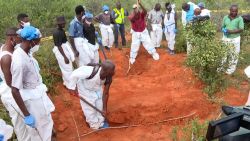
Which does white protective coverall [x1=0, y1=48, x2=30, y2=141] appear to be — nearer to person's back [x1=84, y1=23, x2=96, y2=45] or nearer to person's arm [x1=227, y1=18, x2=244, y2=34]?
person's back [x1=84, y1=23, x2=96, y2=45]

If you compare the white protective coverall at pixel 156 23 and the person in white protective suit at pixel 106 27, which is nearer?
the white protective coverall at pixel 156 23

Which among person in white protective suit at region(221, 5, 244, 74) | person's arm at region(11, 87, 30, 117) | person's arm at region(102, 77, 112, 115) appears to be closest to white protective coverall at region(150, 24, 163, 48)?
person in white protective suit at region(221, 5, 244, 74)

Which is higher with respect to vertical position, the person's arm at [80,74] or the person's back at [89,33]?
the person's back at [89,33]

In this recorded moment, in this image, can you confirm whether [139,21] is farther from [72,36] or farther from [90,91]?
[90,91]

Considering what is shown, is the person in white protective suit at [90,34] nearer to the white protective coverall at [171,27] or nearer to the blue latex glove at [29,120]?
the white protective coverall at [171,27]

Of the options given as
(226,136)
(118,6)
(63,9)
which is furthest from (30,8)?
(226,136)

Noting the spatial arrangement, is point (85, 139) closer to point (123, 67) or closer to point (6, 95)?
point (6, 95)

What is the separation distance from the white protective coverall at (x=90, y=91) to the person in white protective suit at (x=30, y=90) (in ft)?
2.42

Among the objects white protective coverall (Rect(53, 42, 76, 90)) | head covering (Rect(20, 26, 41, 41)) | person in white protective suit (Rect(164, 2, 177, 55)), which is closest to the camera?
head covering (Rect(20, 26, 41, 41))

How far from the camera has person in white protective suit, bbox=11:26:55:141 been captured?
168 inches

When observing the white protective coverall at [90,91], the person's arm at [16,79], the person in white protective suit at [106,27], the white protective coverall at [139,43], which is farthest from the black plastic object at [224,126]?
the person in white protective suit at [106,27]

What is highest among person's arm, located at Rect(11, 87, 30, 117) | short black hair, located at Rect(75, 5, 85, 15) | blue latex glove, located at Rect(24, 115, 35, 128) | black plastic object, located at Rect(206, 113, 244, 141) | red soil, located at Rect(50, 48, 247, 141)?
short black hair, located at Rect(75, 5, 85, 15)

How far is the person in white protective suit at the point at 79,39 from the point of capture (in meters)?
7.10

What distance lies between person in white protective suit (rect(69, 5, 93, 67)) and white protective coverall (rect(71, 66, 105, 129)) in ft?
5.37
